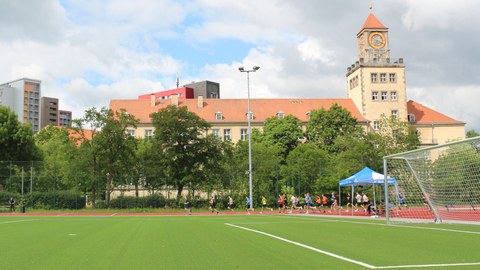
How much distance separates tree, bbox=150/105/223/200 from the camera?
4447 centimetres

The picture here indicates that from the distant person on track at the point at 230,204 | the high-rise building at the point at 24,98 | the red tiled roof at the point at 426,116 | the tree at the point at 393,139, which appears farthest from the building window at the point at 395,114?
the high-rise building at the point at 24,98

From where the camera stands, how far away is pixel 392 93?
281 feet

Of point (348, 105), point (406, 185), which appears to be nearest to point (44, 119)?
point (348, 105)

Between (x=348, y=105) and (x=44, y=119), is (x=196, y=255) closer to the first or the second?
(x=348, y=105)

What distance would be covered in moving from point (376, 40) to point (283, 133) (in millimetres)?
29717

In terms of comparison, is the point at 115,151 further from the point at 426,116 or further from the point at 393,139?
the point at 426,116

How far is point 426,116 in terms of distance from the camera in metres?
90.0

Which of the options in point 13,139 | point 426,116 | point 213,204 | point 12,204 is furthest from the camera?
point 426,116

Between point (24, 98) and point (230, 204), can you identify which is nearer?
point (230, 204)

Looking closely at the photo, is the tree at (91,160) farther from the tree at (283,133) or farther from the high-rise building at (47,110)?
the high-rise building at (47,110)

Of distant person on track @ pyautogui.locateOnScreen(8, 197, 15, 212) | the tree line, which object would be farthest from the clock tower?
distant person on track @ pyautogui.locateOnScreen(8, 197, 15, 212)

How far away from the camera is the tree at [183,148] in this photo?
44.5m

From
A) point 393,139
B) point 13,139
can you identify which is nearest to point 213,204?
point 13,139

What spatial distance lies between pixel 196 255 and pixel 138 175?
35398 mm
